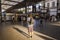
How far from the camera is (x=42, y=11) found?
42562mm

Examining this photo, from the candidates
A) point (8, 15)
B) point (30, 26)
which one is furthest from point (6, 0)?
point (30, 26)

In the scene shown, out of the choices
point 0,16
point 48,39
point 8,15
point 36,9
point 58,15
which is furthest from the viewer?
point 36,9

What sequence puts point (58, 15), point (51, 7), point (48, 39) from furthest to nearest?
point (51, 7) < point (58, 15) < point (48, 39)

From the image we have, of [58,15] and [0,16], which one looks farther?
[58,15]

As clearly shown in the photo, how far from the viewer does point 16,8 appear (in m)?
47.7

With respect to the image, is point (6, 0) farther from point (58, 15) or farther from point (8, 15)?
point (58, 15)

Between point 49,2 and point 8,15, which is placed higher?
point 49,2

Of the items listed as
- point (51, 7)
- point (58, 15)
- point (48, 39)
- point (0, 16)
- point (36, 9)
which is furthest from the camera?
A: point (36, 9)

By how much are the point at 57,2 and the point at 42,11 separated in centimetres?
473

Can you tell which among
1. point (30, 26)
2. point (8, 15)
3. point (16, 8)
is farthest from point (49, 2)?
point (30, 26)

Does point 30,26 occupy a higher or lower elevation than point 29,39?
higher

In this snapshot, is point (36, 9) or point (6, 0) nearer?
point (6, 0)

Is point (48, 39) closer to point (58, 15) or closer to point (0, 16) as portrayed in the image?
point (0, 16)

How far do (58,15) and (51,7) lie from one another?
4414mm
